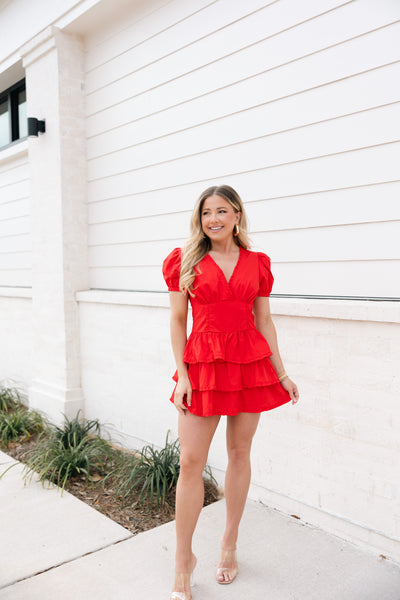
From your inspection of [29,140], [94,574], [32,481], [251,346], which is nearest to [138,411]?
[32,481]

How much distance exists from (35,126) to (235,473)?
3.82 m

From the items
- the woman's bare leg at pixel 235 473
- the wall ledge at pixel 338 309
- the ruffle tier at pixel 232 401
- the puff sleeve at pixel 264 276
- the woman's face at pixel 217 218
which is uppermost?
the woman's face at pixel 217 218

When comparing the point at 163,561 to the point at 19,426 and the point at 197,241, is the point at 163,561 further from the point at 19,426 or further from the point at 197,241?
the point at 19,426

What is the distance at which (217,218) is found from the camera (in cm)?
230

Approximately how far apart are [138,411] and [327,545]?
1.95m

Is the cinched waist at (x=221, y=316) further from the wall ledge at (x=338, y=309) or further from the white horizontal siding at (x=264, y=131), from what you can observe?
the white horizontal siding at (x=264, y=131)

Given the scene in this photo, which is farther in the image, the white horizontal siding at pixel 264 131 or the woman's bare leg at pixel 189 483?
the white horizontal siding at pixel 264 131

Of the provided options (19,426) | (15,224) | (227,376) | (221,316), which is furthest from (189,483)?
(15,224)

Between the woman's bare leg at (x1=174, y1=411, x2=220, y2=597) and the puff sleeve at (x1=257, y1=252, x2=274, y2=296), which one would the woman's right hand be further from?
the puff sleeve at (x1=257, y1=252, x2=274, y2=296)

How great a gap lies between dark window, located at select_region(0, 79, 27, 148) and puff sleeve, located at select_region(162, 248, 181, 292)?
4346 mm

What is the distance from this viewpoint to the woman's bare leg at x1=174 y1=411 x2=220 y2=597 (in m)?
2.27

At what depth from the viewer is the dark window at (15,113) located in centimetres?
602

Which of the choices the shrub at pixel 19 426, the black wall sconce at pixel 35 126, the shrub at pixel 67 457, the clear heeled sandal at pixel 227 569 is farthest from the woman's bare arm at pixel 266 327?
the black wall sconce at pixel 35 126

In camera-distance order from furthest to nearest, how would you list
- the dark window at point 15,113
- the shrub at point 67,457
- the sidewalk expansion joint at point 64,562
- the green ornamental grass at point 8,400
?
the dark window at point 15,113 < the green ornamental grass at point 8,400 < the shrub at point 67,457 < the sidewalk expansion joint at point 64,562
